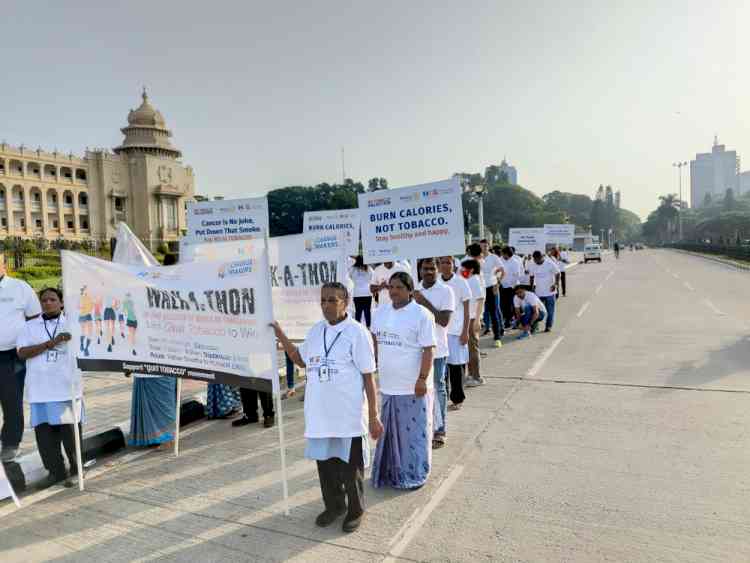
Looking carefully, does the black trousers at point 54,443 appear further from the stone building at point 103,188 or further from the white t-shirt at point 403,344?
the stone building at point 103,188

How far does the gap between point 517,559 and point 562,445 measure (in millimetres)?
2050

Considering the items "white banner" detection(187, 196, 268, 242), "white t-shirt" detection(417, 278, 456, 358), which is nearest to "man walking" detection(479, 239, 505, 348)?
"white banner" detection(187, 196, 268, 242)

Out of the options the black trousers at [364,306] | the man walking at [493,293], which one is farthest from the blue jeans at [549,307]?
the black trousers at [364,306]

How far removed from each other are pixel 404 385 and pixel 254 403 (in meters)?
2.59

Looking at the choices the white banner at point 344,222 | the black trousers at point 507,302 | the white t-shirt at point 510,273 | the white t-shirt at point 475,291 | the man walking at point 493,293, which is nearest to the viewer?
the white t-shirt at point 475,291

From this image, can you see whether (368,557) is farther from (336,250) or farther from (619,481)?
(336,250)

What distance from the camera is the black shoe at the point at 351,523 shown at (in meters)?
3.82

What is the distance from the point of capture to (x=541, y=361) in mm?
9055

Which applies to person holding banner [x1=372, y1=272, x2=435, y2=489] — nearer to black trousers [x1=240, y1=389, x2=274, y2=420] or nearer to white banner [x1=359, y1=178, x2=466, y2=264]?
white banner [x1=359, y1=178, x2=466, y2=264]

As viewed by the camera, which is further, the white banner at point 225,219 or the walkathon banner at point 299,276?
the white banner at point 225,219

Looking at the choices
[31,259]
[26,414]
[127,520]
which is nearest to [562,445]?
[127,520]

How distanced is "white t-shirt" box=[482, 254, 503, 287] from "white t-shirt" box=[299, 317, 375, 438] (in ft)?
24.7

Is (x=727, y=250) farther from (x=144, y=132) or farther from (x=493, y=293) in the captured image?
(x=144, y=132)

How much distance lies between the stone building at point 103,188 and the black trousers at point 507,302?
7079 centimetres
